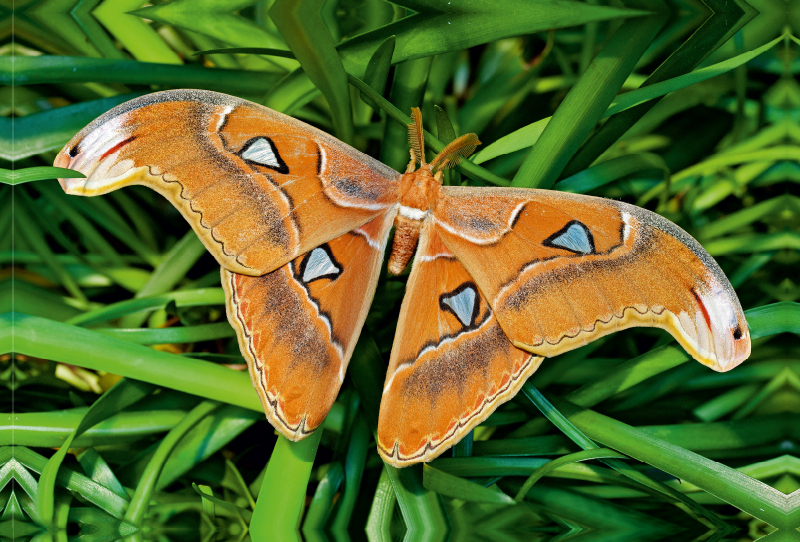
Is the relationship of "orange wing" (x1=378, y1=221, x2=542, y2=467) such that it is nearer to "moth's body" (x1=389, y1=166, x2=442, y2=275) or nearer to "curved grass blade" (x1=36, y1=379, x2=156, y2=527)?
"moth's body" (x1=389, y1=166, x2=442, y2=275)

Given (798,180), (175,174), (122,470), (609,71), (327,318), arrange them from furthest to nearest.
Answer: (798,180) → (122,470) → (609,71) → (327,318) → (175,174)

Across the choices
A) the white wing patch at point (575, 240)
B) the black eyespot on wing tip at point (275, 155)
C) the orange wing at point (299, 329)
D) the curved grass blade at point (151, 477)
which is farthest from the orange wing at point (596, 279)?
the curved grass blade at point (151, 477)

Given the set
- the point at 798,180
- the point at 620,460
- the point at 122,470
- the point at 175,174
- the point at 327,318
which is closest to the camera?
the point at 175,174

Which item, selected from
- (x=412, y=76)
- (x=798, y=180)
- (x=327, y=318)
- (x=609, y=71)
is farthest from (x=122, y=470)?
(x=798, y=180)

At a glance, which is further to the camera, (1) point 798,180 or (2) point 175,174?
(1) point 798,180

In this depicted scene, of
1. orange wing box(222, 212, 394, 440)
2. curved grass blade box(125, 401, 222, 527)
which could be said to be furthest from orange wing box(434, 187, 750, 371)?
curved grass blade box(125, 401, 222, 527)

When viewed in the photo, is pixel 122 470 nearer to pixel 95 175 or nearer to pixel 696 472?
pixel 95 175

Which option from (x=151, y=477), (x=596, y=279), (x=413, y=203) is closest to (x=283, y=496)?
(x=151, y=477)
